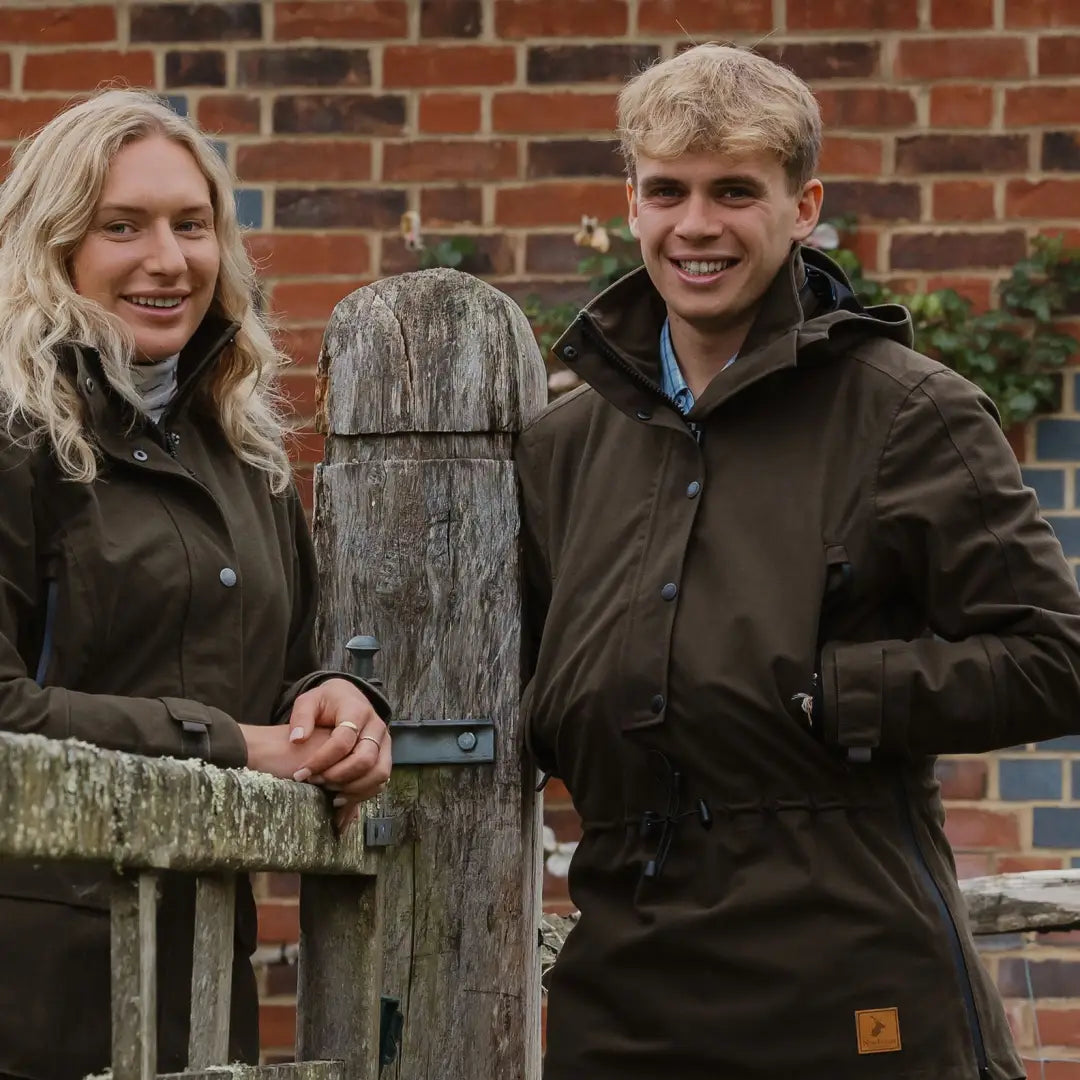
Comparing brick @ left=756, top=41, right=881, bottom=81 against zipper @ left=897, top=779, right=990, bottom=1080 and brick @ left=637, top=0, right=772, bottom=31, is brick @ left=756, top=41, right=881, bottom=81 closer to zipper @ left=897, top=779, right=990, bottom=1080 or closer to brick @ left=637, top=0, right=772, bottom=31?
brick @ left=637, top=0, right=772, bottom=31

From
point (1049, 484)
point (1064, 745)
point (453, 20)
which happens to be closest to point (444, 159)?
point (453, 20)

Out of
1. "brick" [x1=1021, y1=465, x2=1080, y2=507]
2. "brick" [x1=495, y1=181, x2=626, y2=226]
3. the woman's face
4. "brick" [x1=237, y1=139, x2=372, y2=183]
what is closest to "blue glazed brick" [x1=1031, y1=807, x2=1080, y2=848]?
"brick" [x1=1021, y1=465, x2=1080, y2=507]

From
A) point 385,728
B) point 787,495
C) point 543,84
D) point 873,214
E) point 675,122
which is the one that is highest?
point 543,84

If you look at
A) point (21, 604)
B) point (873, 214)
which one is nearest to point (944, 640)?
point (21, 604)

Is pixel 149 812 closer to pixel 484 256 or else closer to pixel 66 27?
pixel 484 256

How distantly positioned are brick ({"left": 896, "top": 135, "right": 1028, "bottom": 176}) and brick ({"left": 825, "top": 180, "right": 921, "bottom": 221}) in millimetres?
47

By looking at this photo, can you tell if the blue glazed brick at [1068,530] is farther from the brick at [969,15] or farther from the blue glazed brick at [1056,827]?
the brick at [969,15]

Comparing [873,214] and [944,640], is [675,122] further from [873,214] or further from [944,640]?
[873,214]

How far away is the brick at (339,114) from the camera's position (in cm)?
504

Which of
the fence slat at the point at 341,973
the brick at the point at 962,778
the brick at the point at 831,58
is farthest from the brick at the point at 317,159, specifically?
the fence slat at the point at 341,973

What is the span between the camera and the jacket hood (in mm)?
2824

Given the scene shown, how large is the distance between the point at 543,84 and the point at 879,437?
2.47 m

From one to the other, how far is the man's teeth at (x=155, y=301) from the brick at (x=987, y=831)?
2.60 meters

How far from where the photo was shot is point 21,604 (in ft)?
8.41
